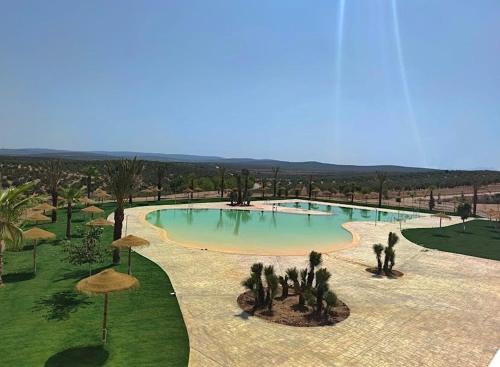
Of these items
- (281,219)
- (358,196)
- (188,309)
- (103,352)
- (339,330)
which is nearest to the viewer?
(103,352)

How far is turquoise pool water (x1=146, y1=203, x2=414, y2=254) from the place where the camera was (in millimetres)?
23906

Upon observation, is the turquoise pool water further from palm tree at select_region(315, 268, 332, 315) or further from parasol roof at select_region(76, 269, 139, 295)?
parasol roof at select_region(76, 269, 139, 295)

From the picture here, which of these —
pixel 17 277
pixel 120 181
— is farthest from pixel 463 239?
pixel 17 277

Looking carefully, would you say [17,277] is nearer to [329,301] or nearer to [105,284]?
[105,284]

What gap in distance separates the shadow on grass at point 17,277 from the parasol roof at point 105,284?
6.16 m

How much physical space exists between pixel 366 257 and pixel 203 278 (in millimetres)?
9141

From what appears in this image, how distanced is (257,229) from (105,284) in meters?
20.9

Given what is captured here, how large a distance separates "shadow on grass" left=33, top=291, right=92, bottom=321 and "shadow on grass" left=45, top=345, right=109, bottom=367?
200 cm

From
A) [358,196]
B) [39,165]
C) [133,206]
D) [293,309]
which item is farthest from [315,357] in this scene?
[39,165]

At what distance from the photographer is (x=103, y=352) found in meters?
9.42

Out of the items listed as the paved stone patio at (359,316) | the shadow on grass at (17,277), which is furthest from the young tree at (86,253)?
the paved stone patio at (359,316)

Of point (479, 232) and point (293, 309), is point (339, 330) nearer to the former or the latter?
point (293, 309)

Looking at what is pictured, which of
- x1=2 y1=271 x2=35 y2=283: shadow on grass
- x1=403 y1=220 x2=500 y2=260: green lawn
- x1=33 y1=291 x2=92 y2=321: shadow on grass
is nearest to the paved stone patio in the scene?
x1=403 y1=220 x2=500 y2=260: green lawn

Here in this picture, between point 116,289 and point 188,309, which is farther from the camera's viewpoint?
point 188,309
